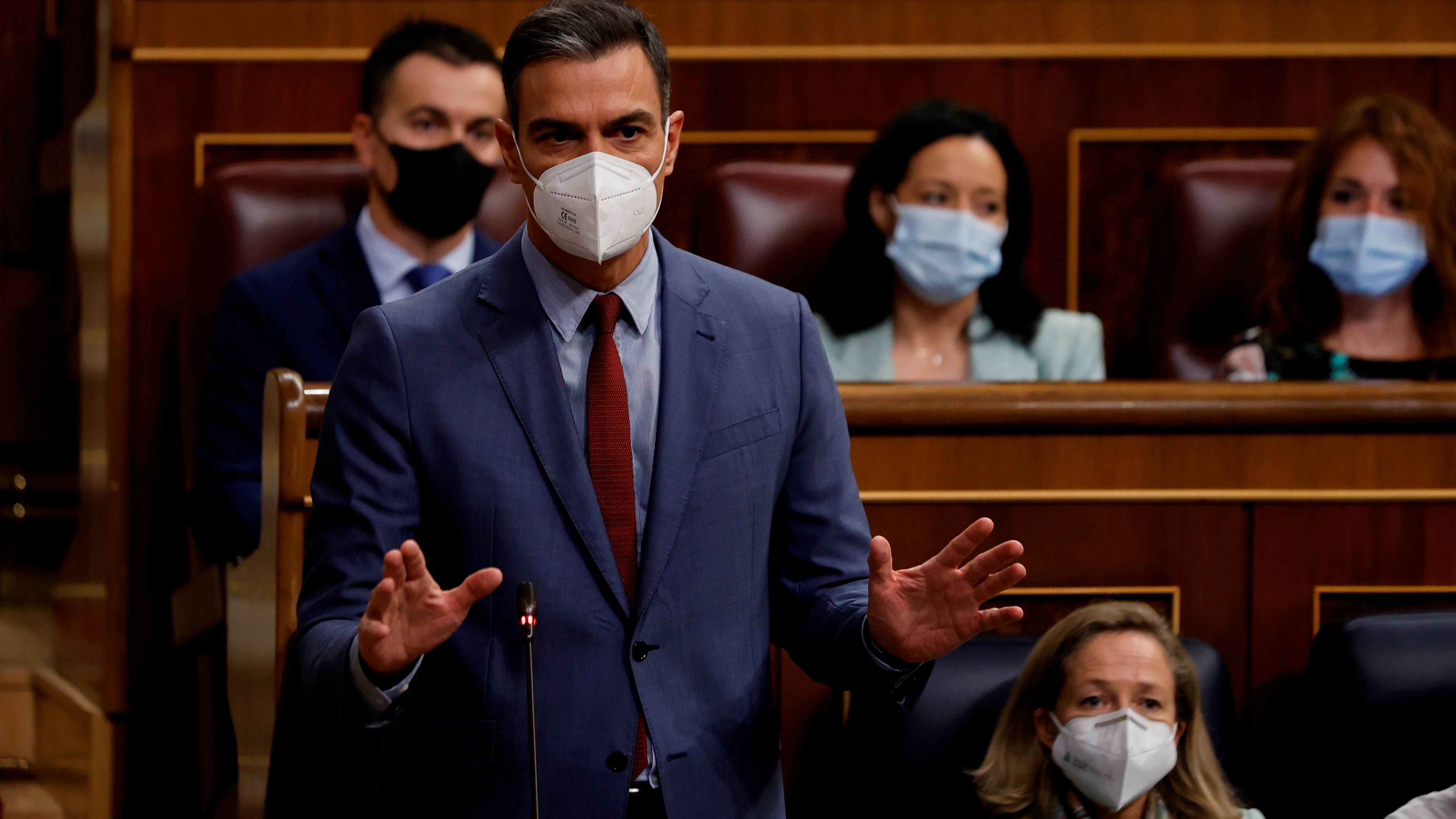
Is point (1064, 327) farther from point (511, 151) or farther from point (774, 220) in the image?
point (511, 151)

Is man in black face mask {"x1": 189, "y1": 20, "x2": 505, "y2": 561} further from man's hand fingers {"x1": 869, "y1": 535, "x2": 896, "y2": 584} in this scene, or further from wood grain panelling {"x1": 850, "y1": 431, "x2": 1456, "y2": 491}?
man's hand fingers {"x1": 869, "y1": 535, "x2": 896, "y2": 584}

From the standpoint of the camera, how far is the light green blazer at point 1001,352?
1.55 metres

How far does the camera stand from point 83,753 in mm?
1556

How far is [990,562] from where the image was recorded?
70cm

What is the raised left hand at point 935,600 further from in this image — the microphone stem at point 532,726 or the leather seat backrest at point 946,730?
the leather seat backrest at point 946,730

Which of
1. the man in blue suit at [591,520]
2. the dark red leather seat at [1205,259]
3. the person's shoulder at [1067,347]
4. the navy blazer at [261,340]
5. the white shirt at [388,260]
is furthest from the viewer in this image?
the dark red leather seat at [1205,259]

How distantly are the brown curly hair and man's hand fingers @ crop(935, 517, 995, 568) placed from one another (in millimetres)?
974

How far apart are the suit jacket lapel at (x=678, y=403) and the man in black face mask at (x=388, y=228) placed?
64 cm

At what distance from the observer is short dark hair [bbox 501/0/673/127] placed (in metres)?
0.75

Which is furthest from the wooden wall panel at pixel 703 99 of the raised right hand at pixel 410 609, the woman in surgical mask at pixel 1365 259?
the raised right hand at pixel 410 609

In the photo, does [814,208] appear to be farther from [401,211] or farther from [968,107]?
[401,211]

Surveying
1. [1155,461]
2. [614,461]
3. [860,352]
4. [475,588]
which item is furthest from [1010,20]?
[475,588]

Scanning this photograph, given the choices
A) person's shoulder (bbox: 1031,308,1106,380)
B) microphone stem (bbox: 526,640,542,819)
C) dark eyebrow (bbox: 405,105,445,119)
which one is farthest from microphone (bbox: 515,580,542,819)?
person's shoulder (bbox: 1031,308,1106,380)

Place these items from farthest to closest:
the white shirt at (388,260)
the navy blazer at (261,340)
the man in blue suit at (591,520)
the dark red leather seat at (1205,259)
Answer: the dark red leather seat at (1205,259) < the white shirt at (388,260) < the navy blazer at (261,340) < the man in blue suit at (591,520)
